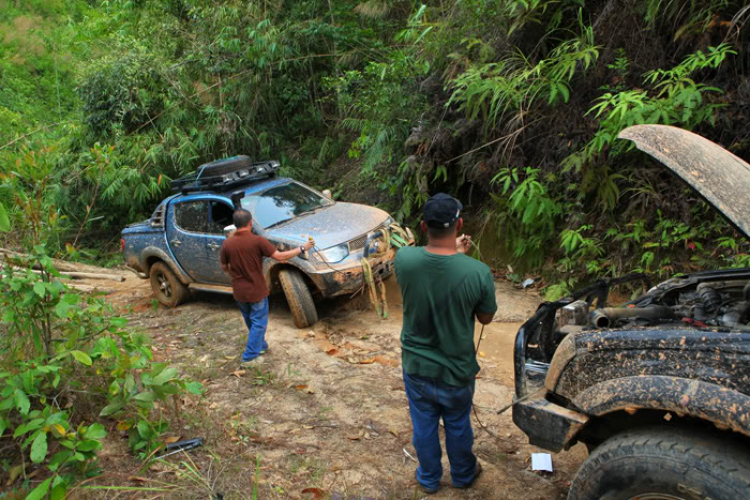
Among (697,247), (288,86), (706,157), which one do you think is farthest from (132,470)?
(288,86)

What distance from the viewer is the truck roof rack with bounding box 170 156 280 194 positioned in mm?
7270

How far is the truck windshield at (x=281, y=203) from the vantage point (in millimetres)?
6988

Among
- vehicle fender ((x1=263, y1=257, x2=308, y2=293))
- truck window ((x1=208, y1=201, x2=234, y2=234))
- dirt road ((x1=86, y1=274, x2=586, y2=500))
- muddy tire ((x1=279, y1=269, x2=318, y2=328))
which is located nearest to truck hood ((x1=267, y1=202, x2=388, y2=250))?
vehicle fender ((x1=263, y1=257, x2=308, y2=293))

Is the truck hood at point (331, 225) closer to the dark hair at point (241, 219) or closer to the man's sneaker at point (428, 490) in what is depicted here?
the dark hair at point (241, 219)

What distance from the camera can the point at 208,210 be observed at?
7320 mm

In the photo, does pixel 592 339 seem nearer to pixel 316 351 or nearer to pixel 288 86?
pixel 316 351

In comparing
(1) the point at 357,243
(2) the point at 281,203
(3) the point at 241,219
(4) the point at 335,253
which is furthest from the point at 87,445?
(2) the point at 281,203

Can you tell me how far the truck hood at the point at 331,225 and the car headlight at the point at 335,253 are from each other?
0.17 feet

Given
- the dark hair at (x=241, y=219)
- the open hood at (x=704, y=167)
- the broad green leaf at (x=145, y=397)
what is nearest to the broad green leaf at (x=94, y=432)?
the broad green leaf at (x=145, y=397)

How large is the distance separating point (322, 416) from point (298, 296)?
6.95ft

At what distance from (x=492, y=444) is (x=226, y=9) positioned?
11.1m

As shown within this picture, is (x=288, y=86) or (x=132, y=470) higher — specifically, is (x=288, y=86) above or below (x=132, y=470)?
above

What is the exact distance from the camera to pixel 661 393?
2117mm

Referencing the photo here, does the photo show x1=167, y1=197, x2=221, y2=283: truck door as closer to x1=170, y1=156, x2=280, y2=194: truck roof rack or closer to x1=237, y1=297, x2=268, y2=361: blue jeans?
x1=170, y1=156, x2=280, y2=194: truck roof rack
